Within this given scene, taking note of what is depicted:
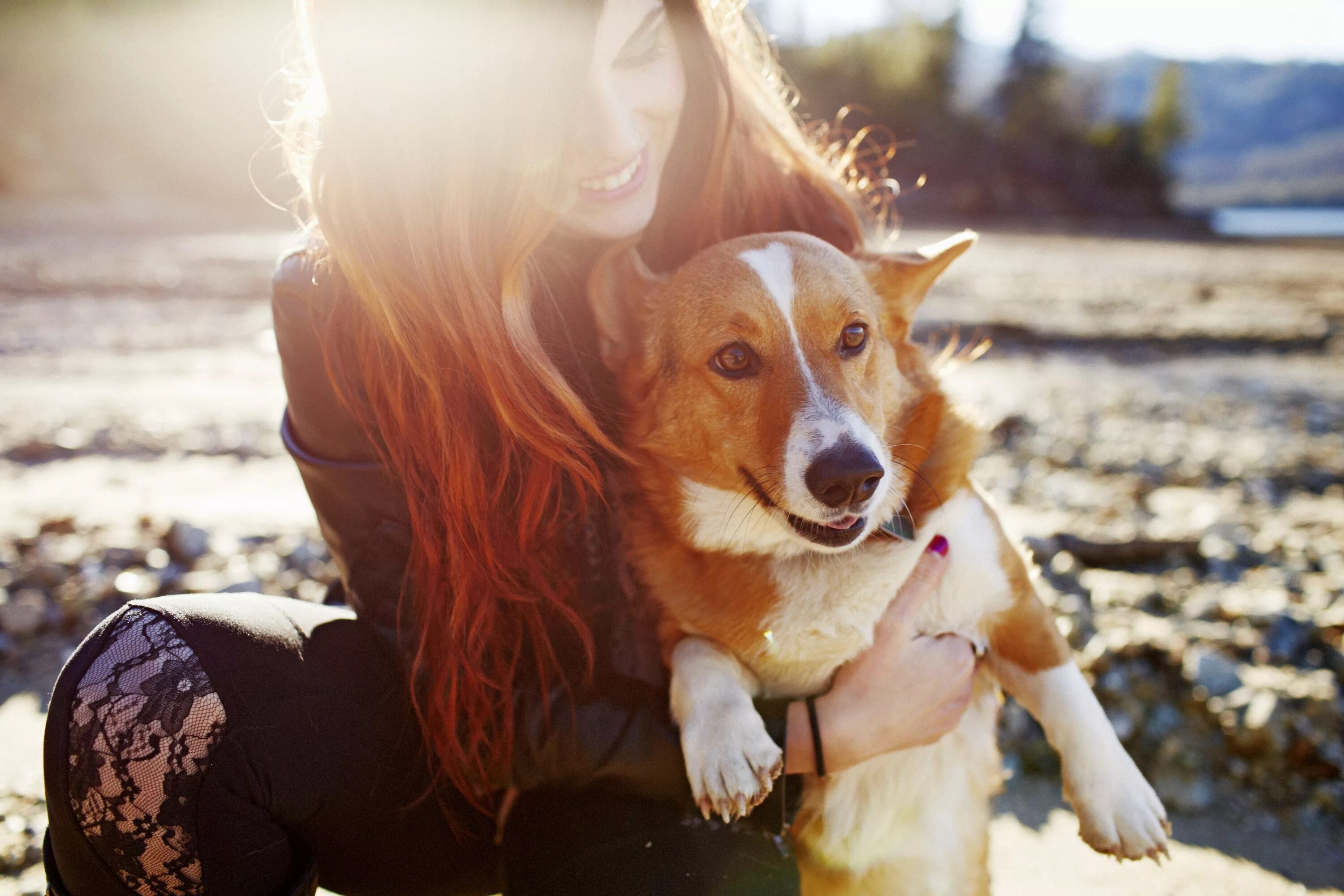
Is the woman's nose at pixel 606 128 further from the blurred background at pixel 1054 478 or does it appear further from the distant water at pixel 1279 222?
the distant water at pixel 1279 222

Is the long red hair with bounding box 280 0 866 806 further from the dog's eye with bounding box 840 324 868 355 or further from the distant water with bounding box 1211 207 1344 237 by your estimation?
the distant water with bounding box 1211 207 1344 237

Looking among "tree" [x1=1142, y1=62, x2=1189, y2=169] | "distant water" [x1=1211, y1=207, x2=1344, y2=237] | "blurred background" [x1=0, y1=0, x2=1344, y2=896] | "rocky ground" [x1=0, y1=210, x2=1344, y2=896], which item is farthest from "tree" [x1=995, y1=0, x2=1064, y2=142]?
"rocky ground" [x1=0, y1=210, x2=1344, y2=896]

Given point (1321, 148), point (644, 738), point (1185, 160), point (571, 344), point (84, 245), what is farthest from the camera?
point (1185, 160)

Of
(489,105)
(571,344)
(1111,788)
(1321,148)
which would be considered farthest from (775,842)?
(1321,148)

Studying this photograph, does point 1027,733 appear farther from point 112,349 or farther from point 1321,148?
point 1321,148

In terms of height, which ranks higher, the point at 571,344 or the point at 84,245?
the point at 571,344

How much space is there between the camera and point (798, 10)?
43844mm

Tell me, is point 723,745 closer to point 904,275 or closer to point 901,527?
point 901,527

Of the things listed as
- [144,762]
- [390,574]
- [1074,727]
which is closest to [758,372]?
[390,574]

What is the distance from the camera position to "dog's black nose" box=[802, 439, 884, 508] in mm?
1685

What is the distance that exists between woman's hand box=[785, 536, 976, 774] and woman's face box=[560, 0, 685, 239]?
1088 millimetres

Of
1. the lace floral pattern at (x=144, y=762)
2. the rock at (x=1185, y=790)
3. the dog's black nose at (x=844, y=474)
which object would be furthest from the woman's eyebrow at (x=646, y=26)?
the rock at (x=1185, y=790)

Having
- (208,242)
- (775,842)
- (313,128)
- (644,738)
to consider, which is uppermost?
(313,128)

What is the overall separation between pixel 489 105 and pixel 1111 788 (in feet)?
6.26
